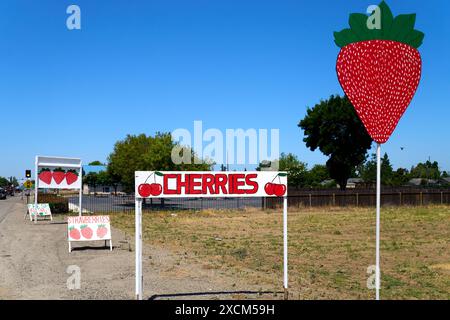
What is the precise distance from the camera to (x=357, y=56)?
6746mm

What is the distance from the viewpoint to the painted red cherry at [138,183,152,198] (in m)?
7.15

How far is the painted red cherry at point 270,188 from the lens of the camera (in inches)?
302

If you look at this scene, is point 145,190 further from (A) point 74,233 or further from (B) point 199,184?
(A) point 74,233

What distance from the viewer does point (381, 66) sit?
6.76 meters

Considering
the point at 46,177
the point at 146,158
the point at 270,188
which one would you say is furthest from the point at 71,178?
the point at 270,188

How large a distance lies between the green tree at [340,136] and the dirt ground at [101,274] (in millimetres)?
45654

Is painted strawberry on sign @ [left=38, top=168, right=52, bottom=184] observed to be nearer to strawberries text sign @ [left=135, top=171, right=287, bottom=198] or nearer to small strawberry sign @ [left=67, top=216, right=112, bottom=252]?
small strawberry sign @ [left=67, top=216, right=112, bottom=252]

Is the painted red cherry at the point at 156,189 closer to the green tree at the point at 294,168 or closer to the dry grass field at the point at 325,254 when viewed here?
the dry grass field at the point at 325,254

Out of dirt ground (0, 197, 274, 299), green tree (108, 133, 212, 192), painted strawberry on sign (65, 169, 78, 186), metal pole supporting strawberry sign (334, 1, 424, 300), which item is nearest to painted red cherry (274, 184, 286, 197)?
metal pole supporting strawberry sign (334, 1, 424, 300)

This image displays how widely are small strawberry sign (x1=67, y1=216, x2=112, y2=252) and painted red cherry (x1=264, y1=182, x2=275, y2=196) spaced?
27.9 feet

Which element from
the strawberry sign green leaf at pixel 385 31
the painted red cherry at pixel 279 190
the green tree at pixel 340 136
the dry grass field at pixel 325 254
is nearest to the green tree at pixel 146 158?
the dry grass field at pixel 325 254
